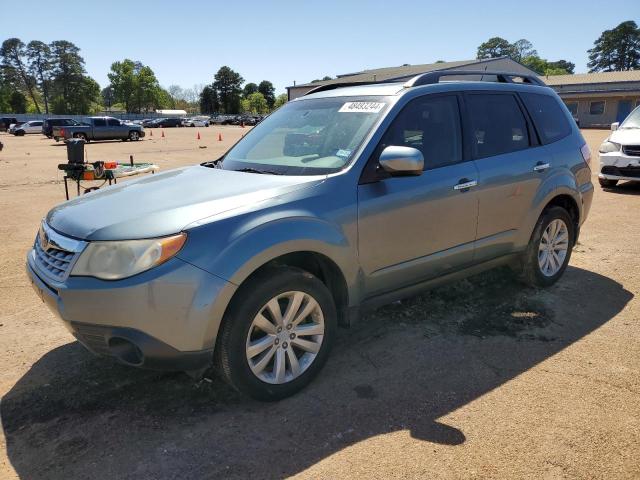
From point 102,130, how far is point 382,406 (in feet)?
117

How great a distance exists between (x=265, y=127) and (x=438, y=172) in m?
1.50

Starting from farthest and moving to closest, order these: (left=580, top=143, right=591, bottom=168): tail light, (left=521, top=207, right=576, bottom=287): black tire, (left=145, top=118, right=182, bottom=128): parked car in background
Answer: (left=145, top=118, right=182, bottom=128): parked car in background → (left=580, top=143, right=591, bottom=168): tail light → (left=521, top=207, right=576, bottom=287): black tire

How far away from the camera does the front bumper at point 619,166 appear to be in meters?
9.99

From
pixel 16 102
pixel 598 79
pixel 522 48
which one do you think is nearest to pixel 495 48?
pixel 522 48

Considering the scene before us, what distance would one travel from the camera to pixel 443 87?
3.97 m

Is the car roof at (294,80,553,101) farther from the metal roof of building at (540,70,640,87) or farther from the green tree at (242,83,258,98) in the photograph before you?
the green tree at (242,83,258,98)

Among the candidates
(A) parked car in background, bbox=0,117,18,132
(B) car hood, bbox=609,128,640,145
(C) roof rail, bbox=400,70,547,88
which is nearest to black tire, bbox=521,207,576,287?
(C) roof rail, bbox=400,70,547,88

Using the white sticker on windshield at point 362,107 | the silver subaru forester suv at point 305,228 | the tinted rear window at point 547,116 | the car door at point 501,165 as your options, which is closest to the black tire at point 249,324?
the silver subaru forester suv at point 305,228

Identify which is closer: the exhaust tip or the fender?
the exhaust tip

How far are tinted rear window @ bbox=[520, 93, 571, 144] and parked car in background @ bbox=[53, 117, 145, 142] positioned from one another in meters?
32.8

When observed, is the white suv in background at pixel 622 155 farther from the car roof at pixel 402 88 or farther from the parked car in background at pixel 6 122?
the parked car in background at pixel 6 122

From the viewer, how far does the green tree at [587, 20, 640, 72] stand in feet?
343

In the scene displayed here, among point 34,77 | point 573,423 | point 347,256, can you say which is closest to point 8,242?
point 347,256

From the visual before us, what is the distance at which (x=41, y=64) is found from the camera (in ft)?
374
